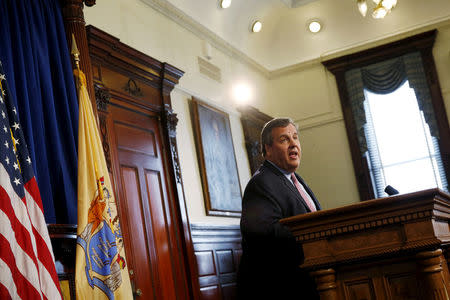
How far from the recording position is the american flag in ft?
8.90

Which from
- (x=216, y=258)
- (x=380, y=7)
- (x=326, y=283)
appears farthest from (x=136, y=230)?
(x=326, y=283)

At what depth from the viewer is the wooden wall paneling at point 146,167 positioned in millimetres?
5406

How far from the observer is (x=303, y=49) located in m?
10.1

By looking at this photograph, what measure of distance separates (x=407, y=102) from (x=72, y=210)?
6927 mm

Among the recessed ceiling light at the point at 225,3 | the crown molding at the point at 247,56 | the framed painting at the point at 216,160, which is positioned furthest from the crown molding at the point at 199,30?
the framed painting at the point at 216,160

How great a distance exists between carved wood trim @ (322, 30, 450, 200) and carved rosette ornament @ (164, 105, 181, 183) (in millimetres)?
4091

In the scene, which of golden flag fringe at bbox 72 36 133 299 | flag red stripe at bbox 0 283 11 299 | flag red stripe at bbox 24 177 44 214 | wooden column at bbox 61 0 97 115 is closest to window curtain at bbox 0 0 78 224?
wooden column at bbox 61 0 97 115

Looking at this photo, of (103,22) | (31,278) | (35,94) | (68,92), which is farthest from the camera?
(103,22)

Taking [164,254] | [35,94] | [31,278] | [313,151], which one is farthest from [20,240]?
[313,151]

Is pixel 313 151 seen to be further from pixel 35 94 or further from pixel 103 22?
pixel 35 94

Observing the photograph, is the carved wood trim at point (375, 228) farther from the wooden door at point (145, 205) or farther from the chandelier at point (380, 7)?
the chandelier at point (380, 7)

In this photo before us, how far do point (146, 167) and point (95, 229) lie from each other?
2453mm

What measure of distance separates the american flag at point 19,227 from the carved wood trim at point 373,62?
23.2 feet

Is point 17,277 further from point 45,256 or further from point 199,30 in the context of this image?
point 199,30
